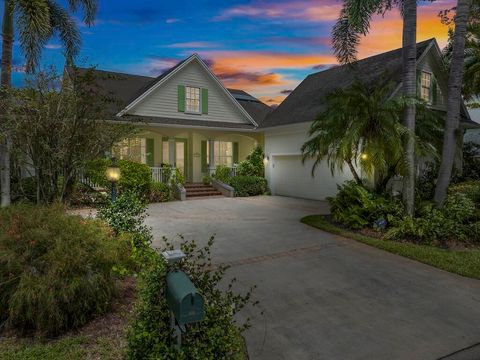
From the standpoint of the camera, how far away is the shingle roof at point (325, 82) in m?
14.6

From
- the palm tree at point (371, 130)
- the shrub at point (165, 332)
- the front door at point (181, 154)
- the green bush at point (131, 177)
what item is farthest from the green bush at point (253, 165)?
the shrub at point (165, 332)

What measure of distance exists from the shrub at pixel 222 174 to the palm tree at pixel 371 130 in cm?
776

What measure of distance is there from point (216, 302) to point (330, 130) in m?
7.85

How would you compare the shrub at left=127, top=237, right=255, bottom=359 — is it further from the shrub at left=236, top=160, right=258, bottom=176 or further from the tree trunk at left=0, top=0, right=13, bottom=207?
the shrub at left=236, top=160, right=258, bottom=176

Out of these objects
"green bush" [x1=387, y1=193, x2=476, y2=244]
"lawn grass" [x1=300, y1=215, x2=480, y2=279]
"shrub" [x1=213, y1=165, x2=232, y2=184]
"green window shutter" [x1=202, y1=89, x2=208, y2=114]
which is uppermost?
"green window shutter" [x1=202, y1=89, x2=208, y2=114]

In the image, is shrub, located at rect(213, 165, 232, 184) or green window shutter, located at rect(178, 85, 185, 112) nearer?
green window shutter, located at rect(178, 85, 185, 112)

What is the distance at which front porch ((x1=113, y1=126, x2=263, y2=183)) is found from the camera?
16973 millimetres

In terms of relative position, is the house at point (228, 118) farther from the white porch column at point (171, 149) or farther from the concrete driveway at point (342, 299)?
the concrete driveway at point (342, 299)

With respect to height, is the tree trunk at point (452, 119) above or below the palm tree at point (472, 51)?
below

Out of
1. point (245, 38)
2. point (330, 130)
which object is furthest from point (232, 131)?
point (330, 130)

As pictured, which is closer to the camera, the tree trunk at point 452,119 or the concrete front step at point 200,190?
the tree trunk at point 452,119

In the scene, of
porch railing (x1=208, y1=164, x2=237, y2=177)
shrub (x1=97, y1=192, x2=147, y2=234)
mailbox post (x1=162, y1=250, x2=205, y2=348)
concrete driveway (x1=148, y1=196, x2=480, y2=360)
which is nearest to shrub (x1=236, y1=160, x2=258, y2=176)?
porch railing (x1=208, y1=164, x2=237, y2=177)

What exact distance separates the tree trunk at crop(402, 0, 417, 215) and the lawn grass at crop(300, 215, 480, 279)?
146cm

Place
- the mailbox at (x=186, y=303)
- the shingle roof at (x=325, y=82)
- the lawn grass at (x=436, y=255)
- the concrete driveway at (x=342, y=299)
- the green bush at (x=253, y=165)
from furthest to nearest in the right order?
the green bush at (x=253, y=165) → the shingle roof at (x=325, y=82) → the lawn grass at (x=436, y=255) → the concrete driveway at (x=342, y=299) → the mailbox at (x=186, y=303)
